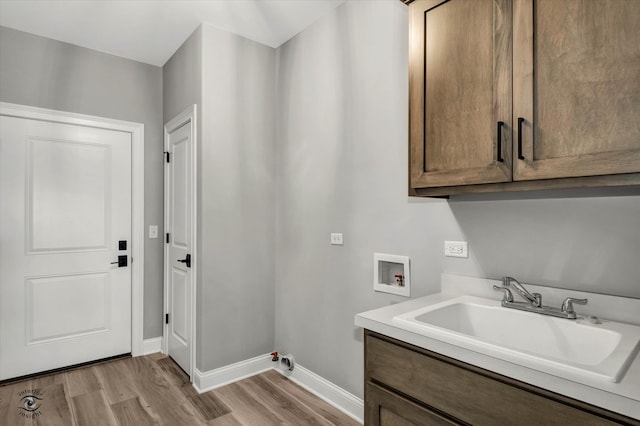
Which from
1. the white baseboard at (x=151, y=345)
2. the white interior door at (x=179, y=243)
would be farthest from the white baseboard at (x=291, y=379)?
the white baseboard at (x=151, y=345)

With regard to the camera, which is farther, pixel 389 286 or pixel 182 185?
pixel 182 185

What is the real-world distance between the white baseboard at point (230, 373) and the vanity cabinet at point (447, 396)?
63.2 inches

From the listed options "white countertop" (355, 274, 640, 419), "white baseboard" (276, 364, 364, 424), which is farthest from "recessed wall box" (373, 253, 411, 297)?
"white baseboard" (276, 364, 364, 424)

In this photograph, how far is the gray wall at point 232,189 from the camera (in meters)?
2.69

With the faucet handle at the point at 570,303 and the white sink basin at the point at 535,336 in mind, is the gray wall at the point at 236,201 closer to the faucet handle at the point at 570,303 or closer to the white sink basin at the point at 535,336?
the white sink basin at the point at 535,336

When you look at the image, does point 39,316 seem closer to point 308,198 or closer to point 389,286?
point 308,198

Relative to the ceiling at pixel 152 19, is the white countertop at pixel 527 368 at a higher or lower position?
lower

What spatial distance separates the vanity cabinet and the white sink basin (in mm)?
70

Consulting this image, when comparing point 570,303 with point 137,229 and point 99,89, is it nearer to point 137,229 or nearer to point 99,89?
point 137,229

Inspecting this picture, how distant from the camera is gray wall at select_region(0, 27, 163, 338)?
2818 mm

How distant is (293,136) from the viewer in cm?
290

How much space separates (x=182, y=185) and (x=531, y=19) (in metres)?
2.66

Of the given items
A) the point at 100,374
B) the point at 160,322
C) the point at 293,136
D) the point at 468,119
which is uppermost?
the point at 293,136

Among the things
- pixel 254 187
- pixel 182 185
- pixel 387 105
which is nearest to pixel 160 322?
pixel 182 185
